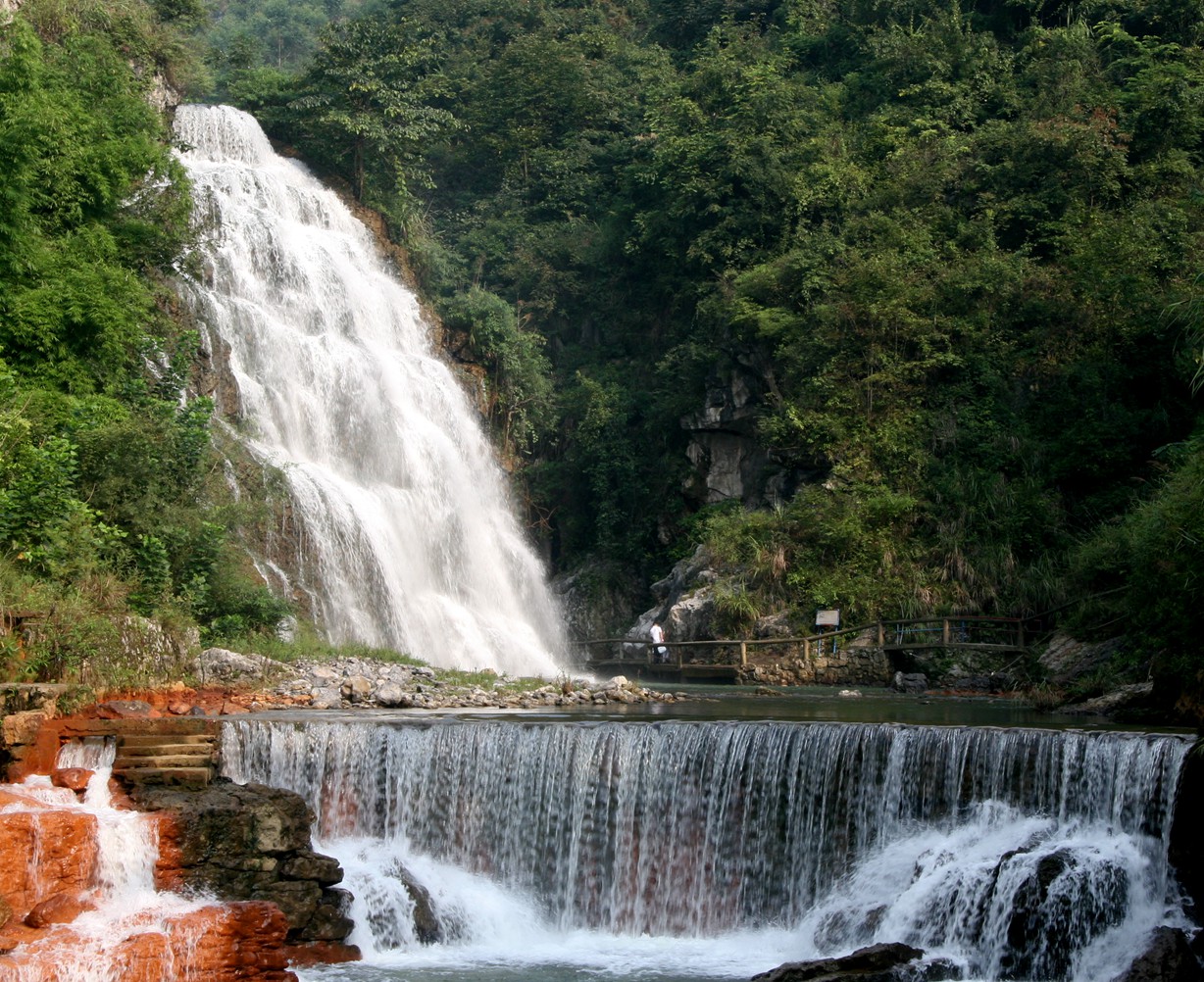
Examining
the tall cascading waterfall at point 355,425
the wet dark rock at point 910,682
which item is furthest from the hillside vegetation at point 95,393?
the wet dark rock at point 910,682

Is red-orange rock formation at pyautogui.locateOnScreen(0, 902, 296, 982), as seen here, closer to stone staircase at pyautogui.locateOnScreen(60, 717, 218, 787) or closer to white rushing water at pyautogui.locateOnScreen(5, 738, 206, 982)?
white rushing water at pyautogui.locateOnScreen(5, 738, 206, 982)

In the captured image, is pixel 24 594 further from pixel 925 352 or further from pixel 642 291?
pixel 642 291

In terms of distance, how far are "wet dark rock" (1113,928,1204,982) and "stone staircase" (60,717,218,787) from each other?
30.1ft

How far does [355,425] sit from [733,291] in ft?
31.4

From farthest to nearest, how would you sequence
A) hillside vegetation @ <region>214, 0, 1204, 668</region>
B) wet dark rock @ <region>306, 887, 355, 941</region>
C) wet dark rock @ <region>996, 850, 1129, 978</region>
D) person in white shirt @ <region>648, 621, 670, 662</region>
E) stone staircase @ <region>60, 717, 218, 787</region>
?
1. person in white shirt @ <region>648, 621, 670, 662</region>
2. hillside vegetation @ <region>214, 0, 1204, 668</region>
3. stone staircase @ <region>60, 717, 218, 787</region>
4. wet dark rock @ <region>306, 887, 355, 941</region>
5. wet dark rock @ <region>996, 850, 1129, 978</region>

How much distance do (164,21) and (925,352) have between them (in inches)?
863

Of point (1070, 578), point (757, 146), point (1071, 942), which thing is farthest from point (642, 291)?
point (1071, 942)

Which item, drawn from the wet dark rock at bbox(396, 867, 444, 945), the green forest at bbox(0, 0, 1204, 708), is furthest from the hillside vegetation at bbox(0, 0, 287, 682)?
the wet dark rock at bbox(396, 867, 444, 945)

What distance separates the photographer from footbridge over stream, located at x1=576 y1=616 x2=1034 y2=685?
23.2 m

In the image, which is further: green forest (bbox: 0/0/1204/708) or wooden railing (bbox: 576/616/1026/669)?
wooden railing (bbox: 576/616/1026/669)

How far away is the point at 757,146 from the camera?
3288cm

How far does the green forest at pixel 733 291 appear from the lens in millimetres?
20641

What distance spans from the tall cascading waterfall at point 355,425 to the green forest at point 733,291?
1916mm

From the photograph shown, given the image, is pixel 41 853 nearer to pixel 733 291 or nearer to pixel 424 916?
pixel 424 916
